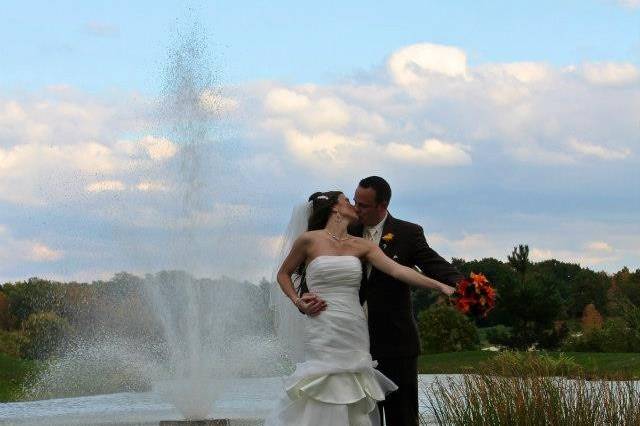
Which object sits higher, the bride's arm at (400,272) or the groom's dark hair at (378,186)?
the groom's dark hair at (378,186)

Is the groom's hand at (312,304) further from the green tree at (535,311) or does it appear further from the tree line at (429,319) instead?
the green tree at (535,311)

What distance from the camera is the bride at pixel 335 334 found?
6.39 metres

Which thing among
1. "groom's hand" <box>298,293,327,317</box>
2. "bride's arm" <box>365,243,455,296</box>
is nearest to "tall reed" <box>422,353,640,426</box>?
"bride's arm" <box>365,243,455,296</box>

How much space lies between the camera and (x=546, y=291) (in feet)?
95.1

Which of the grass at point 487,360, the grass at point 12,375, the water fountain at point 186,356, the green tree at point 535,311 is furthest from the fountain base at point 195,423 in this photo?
the green tree at point 535,311

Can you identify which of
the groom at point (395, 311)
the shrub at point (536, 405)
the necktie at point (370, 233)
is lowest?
the shrub at point (536, 405)

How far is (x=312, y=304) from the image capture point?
645 cm

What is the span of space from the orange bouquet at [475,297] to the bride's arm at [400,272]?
134 millimetres

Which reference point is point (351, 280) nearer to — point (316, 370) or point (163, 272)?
point (316, 370)

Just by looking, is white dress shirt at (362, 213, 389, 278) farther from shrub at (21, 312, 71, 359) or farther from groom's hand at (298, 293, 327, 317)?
shrub at (21, 312, 71, 359)

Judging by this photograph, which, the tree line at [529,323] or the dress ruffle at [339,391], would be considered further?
the tree line at [529,323]

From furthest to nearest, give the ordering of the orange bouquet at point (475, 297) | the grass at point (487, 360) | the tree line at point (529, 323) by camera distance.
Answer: the tree line at point (529, 323), the grass at point (487, 360), the orange bouquet at point (475, 297)

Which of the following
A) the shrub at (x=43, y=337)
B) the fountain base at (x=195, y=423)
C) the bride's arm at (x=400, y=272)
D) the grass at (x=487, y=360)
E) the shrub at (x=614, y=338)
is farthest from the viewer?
the shrub at (x=614, y=338)

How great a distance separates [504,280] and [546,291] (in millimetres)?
1345
